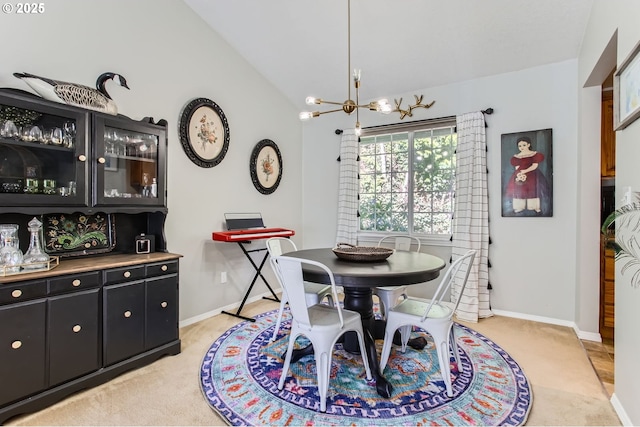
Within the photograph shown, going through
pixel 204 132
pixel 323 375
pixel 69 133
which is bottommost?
pixel 323 375

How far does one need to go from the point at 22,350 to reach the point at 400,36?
3.74 m

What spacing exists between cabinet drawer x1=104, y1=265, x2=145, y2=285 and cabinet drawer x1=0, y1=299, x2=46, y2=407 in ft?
1.19

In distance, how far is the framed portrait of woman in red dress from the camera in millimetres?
3266

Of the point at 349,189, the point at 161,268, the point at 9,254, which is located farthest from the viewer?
the point at 349,189

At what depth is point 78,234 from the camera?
8.06ft

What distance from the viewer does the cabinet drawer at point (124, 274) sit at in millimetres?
2205

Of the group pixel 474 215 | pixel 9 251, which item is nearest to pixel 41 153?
pixel 9 251

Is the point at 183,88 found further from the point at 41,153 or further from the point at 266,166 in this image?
the point at 41,153

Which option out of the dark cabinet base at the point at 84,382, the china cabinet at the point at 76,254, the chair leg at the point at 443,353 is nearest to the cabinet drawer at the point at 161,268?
the china cabinet at the point at 76,254

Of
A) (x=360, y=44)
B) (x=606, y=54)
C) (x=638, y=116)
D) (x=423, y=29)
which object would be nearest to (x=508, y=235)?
(x=606, y=54)

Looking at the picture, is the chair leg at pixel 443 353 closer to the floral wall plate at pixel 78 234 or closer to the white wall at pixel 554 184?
A: the white wall at pixel 554 184

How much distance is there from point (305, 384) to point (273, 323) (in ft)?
3.87

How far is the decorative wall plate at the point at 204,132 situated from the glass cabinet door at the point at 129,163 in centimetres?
55

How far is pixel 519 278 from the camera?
3.44 metres
